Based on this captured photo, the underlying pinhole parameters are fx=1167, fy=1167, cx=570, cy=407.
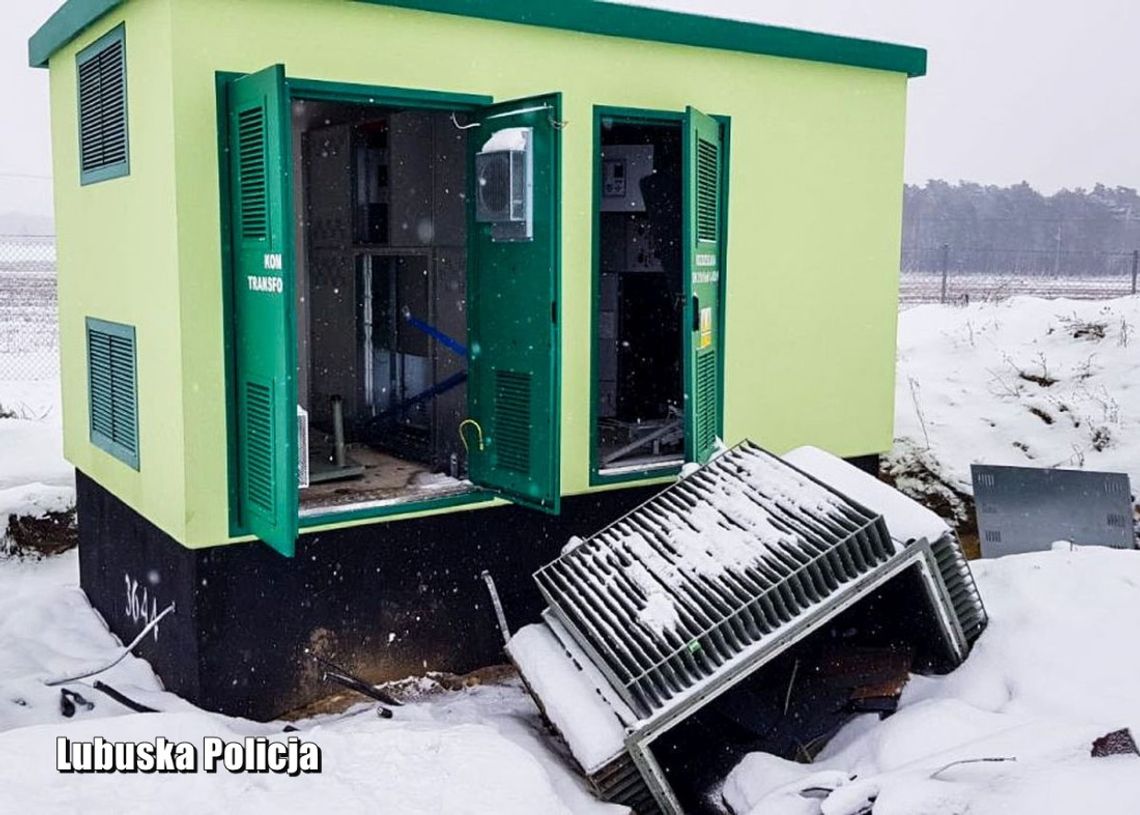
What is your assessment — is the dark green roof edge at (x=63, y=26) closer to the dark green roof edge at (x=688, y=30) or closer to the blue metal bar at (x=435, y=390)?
the dark green roof edge at (x=688, y=30)

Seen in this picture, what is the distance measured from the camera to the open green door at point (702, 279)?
620 cm

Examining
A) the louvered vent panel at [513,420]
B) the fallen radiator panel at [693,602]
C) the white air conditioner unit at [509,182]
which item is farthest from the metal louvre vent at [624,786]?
the white air conditioner unit at [509,182]

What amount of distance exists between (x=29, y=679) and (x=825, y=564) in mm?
4094

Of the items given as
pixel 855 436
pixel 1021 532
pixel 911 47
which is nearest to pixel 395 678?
pixel 855 436

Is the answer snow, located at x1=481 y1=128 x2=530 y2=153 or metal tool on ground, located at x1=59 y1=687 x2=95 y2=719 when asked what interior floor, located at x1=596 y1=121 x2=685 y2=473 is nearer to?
snow, located at x1=481 y1=128 x2=530 y2=153

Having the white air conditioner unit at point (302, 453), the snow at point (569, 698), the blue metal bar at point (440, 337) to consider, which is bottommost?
the snow at point (569, 698)

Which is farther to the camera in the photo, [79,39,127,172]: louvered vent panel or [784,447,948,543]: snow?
[79,39,127,172]: louvered vent panel

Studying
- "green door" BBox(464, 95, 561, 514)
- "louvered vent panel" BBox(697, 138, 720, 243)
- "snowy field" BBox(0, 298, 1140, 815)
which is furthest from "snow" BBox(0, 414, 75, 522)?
"louvered vent panel" BBox(697, 138, 720, 243)

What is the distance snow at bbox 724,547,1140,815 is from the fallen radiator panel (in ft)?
0.87

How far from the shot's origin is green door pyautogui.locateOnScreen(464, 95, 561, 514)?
555 centimetres

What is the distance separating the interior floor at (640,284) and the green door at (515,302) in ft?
6.00

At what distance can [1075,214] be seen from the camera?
50312 millimetres

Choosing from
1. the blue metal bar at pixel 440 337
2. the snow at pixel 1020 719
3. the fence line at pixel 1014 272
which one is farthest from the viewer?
the fence line at pixel 1014 272

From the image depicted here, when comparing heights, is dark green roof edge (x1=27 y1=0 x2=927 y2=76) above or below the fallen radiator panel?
above
